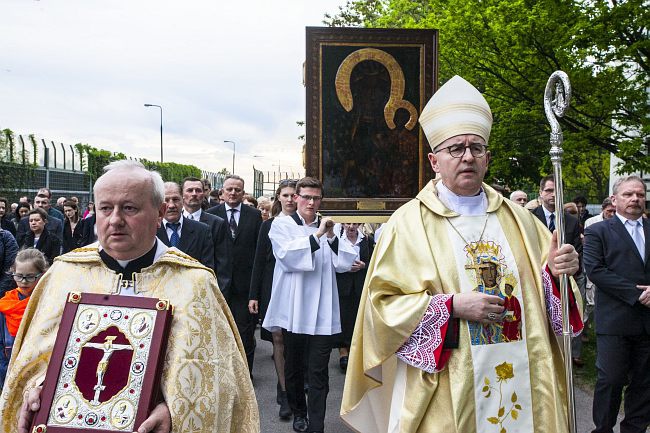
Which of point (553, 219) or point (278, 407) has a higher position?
point (553, 219)

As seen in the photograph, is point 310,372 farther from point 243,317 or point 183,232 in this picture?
point 243,317

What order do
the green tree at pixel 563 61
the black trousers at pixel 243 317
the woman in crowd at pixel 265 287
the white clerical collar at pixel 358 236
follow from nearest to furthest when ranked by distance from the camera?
1. the woman in crowd at pixel 265 287
2. the white clerical collar at pixel 358 236
3. the black trousers at pixel 243 317
4. the green tree at pixel 563 61

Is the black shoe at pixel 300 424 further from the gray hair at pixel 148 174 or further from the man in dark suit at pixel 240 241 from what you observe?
the gray hair at pixel 148 174

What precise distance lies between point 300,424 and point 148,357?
12.3 feet

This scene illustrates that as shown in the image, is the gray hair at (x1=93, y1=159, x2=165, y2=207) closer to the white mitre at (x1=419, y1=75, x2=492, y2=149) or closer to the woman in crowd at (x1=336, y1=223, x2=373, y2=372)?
the white mitre at (x1=419, y1=75, x2=492, y2=149)

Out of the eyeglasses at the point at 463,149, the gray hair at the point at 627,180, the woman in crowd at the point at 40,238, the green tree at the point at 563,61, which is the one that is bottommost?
the woman in crowd at the point at 40,238

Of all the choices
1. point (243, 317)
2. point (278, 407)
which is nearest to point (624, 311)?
point (278, 407)

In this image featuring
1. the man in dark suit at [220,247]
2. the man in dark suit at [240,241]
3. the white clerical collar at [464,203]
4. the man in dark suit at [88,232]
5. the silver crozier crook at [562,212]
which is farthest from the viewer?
the man in dark suit at [88,232]

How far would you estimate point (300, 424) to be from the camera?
240 inches

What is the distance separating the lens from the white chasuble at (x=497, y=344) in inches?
129

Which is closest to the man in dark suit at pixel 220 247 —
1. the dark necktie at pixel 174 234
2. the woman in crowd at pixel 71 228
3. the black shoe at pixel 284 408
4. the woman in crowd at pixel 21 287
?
the dark necktie at pixel 174 234

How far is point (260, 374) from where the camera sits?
830cm

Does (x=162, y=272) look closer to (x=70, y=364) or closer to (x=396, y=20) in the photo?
(x=70, y=364)

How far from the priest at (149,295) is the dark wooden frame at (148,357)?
0.07 m
